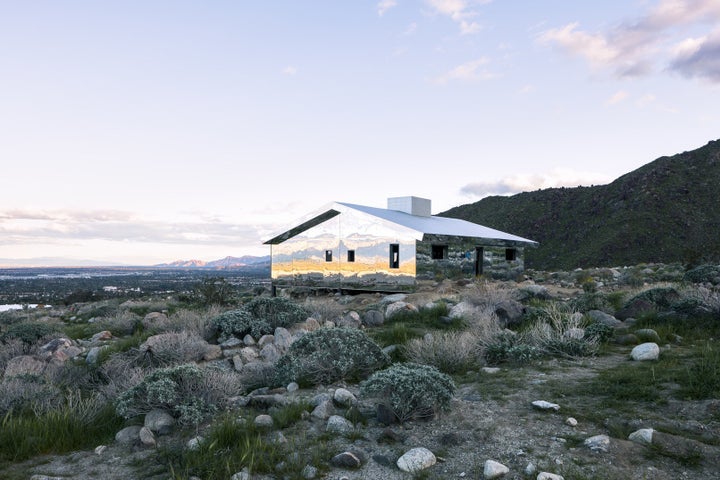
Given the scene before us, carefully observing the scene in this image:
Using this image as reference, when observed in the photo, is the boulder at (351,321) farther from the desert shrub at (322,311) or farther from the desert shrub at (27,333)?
the desert shrub at (27,333)

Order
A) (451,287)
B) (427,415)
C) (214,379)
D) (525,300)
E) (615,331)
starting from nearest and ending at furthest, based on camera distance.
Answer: (427,415), (214,379), (615,331), (525,300), (451,287)

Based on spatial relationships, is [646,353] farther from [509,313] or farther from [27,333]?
[27,333]

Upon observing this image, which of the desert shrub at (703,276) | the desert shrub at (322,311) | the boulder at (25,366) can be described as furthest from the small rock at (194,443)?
the desert shrub at (703,276)

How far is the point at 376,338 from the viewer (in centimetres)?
950

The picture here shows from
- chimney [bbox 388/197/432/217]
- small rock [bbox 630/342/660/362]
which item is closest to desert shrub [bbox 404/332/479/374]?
small rock [bbox 630/342/660/362]

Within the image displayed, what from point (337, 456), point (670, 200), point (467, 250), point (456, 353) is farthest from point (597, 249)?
point (337, 456)

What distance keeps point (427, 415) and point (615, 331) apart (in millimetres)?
5611

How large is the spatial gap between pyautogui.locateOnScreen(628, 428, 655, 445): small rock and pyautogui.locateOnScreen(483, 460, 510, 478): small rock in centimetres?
124

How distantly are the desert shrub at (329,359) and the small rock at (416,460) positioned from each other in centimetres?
265

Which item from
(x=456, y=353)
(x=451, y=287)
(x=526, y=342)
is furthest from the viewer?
(x=451, y=287)

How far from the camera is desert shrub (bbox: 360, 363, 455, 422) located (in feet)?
17.1

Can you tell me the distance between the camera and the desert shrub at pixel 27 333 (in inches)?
447

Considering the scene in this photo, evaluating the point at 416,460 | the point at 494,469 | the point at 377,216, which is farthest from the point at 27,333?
the point at 377,216

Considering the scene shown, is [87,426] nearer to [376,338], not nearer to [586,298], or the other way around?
[376,338]
